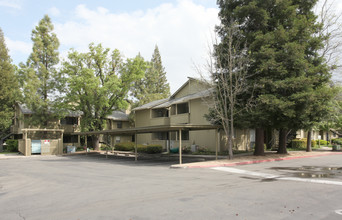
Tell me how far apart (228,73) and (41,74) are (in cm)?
2702

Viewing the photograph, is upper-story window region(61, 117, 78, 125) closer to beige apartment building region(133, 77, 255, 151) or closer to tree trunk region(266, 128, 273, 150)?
beige apartment building region(133, 77, 255, 151)

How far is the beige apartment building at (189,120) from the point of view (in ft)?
88.3

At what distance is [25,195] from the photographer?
9086mm

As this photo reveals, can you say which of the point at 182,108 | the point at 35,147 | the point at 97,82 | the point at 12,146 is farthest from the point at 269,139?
the point at 12,146

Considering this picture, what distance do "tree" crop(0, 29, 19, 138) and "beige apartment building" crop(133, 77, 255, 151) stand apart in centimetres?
1793

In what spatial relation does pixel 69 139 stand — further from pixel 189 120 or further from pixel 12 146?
pixel 189 120

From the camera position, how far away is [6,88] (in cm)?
3522

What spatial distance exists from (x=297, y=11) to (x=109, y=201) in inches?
860

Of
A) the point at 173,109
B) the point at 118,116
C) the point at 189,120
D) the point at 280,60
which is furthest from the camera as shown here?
the point at 118,116

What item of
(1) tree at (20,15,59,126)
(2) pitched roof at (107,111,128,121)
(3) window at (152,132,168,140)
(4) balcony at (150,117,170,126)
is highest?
(1) tree at (20,15,59,126)

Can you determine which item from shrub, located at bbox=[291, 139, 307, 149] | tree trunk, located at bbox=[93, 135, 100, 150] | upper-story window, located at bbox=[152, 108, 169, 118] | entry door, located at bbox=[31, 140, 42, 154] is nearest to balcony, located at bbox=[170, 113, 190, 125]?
upper-story window, located at bbox=[152, 108, 169, 118]

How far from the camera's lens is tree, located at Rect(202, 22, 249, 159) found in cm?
1962

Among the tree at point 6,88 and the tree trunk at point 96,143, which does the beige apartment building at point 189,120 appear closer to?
the tree trunk at point 96,143

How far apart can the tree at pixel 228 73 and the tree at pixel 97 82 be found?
14.9 meters
